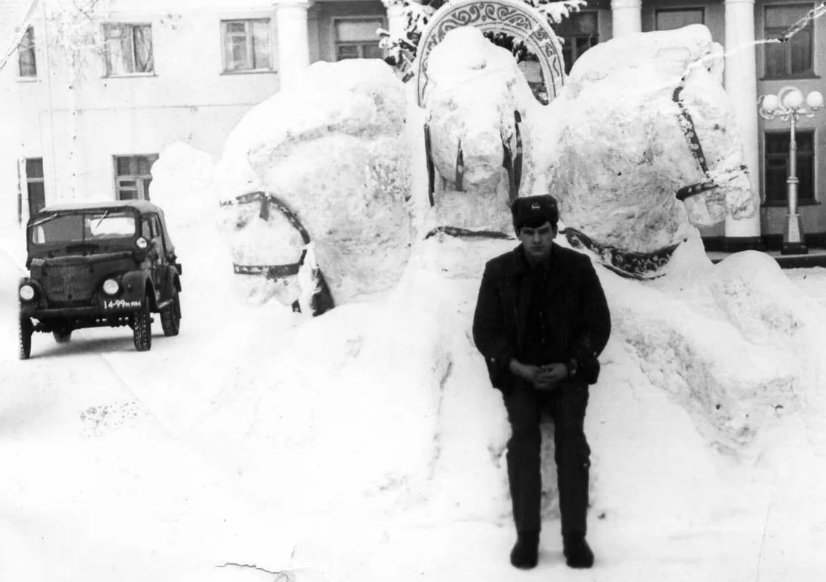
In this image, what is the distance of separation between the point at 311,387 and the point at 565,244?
0.81 metres

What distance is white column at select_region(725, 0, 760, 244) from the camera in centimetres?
267

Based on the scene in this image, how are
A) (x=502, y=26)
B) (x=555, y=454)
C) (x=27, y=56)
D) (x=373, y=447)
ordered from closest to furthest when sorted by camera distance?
(x=555, y=454), (x=373, y=447), (x=27, y=56), (x=502, y=26)

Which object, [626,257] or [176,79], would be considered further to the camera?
[626,257]

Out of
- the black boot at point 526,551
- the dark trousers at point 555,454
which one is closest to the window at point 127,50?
the dark trousers at point 555,454

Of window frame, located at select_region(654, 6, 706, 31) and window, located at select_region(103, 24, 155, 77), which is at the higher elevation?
window frame, located at select_region(654, 6, 706, 31)

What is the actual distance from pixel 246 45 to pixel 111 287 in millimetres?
699

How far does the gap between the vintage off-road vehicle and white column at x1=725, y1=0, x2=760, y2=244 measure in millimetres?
1535

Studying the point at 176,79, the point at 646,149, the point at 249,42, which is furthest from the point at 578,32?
the point at 176,79

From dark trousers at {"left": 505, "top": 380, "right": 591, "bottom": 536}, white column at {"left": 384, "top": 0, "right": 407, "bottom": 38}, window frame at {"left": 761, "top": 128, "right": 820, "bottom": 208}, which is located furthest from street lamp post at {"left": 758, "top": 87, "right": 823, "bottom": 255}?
white column at {"left": 384, "top": 0, "right": 407, "bottom": 38}

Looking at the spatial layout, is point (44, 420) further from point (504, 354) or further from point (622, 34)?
point (622, 34)

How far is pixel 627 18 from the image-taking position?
286 cm

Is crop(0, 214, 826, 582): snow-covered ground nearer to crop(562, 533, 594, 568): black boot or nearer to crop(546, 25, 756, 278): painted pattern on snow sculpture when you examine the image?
crop(562, 533, 594, 568): black boot

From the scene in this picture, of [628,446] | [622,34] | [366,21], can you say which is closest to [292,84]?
[366,21]

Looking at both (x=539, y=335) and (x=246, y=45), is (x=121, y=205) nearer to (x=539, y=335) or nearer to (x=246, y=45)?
(x=246, y=45)
